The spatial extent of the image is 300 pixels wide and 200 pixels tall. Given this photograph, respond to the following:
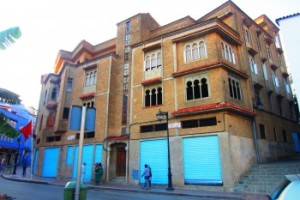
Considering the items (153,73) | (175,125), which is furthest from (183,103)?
(153,73)

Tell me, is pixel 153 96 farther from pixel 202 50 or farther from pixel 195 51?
pixel 202 50

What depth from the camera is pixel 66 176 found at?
939 inches

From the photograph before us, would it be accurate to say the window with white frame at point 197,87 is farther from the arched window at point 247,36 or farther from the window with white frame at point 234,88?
the arched window at point 247,36

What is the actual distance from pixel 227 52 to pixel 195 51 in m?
2.78

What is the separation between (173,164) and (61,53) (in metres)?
25.0

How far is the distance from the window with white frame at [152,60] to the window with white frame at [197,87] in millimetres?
3946

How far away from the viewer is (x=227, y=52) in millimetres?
19672

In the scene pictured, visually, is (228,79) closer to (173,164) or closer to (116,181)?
(173,164)

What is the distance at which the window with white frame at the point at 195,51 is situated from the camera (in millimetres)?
19000

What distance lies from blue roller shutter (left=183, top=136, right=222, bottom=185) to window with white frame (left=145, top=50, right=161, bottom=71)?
303 inches

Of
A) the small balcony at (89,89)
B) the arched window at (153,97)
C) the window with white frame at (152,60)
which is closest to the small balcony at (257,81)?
the window with white frame at (152,60)

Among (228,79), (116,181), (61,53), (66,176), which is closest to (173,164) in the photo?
(116,181)

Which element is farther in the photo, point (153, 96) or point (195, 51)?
point (153, 96)

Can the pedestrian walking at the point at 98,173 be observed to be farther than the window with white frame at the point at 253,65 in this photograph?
No
